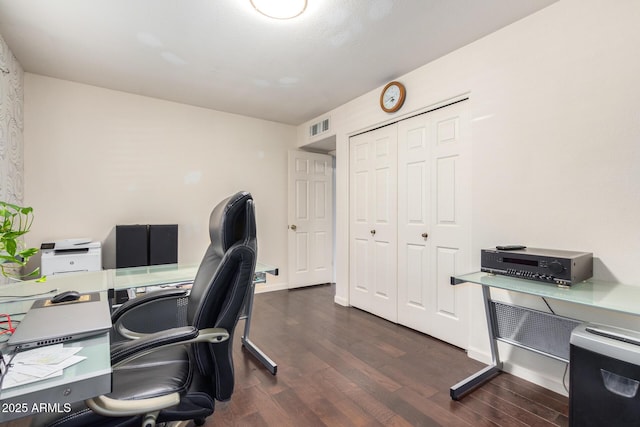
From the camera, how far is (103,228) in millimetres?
3211

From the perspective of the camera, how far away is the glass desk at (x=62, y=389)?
2.04 ft

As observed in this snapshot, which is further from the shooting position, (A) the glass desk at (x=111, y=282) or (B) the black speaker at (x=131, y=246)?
(B) the black speaker at (x=131, y=246)

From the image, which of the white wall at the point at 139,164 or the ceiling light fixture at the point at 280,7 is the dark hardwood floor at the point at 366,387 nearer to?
the white wall at the point at 139,164

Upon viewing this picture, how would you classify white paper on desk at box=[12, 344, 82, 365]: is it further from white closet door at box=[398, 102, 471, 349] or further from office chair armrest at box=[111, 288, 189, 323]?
white closet door at box=[398, 102, 471, 349]

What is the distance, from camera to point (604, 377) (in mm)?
1279

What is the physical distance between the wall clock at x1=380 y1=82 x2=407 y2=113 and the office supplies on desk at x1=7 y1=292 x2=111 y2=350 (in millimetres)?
2759

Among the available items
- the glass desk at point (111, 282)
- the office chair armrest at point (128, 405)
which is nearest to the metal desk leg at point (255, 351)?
the glass desk at point (111, 282)

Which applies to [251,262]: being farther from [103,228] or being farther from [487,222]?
[103,228]

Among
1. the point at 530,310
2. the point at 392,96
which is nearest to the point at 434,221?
the point at 530,310

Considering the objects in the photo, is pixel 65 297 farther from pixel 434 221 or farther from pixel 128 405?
pixel 434 221

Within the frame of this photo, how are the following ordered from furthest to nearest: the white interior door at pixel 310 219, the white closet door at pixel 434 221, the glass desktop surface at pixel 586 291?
the white interior door at pixel 310 219
the white closet door at pixel 434 221
the glass desktop surface at pixel 586 291

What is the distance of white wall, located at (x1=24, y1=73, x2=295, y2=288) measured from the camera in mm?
2951

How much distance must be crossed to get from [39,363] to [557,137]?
Answer: 105 inches

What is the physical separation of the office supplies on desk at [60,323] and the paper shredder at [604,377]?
1.95m
